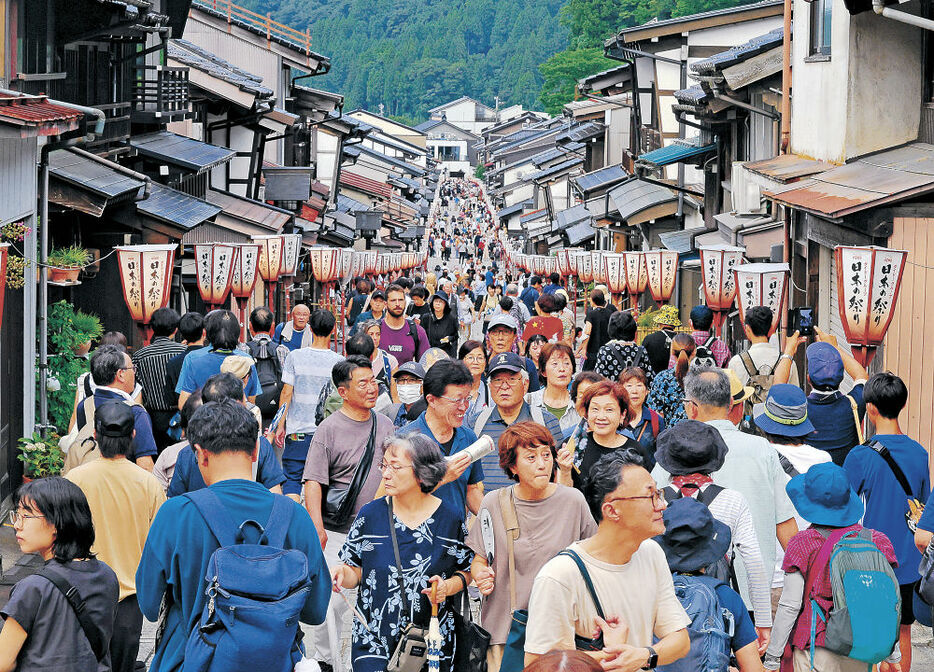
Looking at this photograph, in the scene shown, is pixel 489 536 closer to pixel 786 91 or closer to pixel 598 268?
pixel 786 91

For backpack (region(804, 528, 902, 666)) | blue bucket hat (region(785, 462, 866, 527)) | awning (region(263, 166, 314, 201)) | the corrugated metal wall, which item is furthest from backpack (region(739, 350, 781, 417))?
awning (region(263, 166, 314, 201))

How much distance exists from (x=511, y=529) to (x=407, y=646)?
0.71 m

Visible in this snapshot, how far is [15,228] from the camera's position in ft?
38.2

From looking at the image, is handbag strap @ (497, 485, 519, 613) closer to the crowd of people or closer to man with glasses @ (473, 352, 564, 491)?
the crowd of people

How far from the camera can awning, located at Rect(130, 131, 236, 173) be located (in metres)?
20.9

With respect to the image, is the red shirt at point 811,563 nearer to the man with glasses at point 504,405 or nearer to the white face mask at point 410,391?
the man with glasses at point 504,405

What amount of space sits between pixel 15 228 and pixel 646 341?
605 cm

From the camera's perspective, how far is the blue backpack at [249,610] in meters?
4.63

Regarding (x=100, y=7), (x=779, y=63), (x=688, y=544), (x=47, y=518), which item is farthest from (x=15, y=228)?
(x=779, y=63)

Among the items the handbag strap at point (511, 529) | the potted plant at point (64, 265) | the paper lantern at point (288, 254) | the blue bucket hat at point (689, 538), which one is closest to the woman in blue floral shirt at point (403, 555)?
the handbag strap at point (511, 529)

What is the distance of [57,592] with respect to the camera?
203 inches

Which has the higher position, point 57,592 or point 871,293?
point 871,293

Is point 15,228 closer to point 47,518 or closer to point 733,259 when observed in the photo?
point 47,518

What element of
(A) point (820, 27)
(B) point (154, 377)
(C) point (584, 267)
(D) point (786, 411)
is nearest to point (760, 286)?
(A) point (820, 27)
